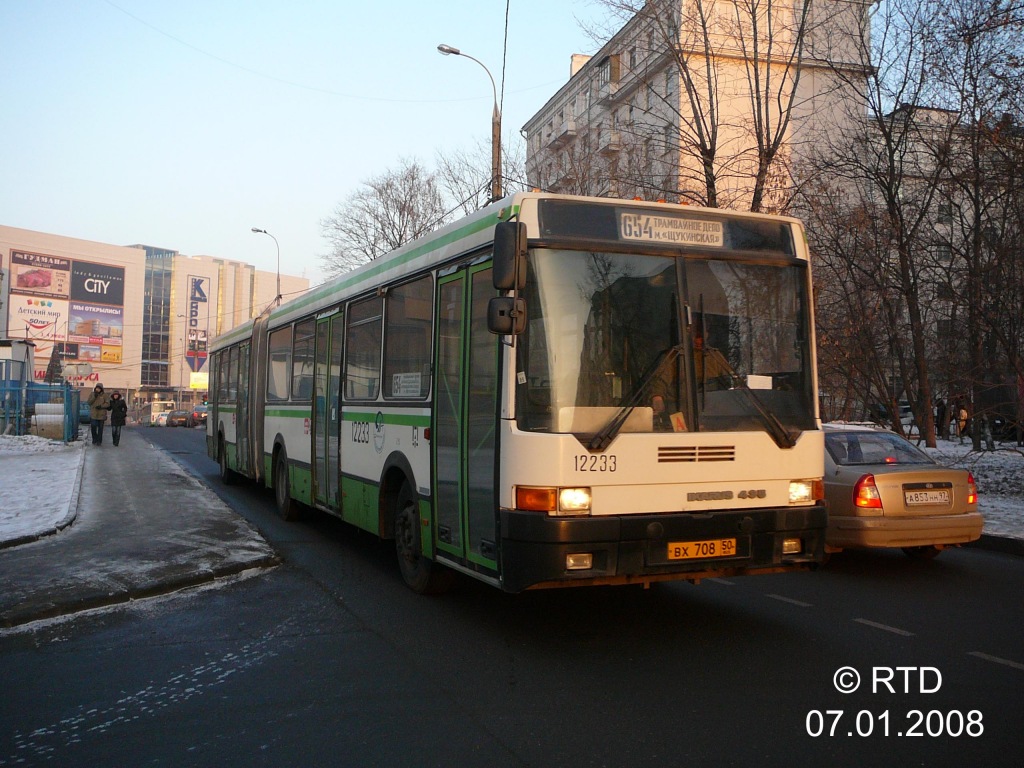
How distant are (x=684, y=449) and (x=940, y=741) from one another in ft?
7.67

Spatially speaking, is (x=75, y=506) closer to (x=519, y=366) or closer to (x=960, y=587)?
(x=519, y=366)

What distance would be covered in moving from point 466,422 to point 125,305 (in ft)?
390

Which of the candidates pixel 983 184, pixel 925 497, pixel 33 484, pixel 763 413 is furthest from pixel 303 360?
pixel 983 184

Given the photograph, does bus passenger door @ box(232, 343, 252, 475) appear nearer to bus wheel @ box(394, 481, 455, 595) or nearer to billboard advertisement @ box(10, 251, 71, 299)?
bus wheel @ box(394, 481, 455, 595)

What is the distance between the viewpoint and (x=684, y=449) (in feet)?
21.0

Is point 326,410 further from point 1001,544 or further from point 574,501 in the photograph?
point 1001,544

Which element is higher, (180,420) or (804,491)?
(180,420)

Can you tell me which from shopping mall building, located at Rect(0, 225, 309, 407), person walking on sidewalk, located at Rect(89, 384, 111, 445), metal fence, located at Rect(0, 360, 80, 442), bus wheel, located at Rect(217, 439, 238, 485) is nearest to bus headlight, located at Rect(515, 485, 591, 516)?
bus wheel, located at Rect(217, 439, 238, 485)

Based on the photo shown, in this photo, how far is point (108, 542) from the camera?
421 inches

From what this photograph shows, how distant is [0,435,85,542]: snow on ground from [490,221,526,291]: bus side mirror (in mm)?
7142

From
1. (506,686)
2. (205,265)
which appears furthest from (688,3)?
(205,265)

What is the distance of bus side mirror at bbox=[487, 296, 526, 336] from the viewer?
6121 millimetres

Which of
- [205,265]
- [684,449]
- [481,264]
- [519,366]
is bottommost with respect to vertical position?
[684,449]

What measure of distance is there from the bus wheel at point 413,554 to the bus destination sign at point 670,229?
291 centimetres
